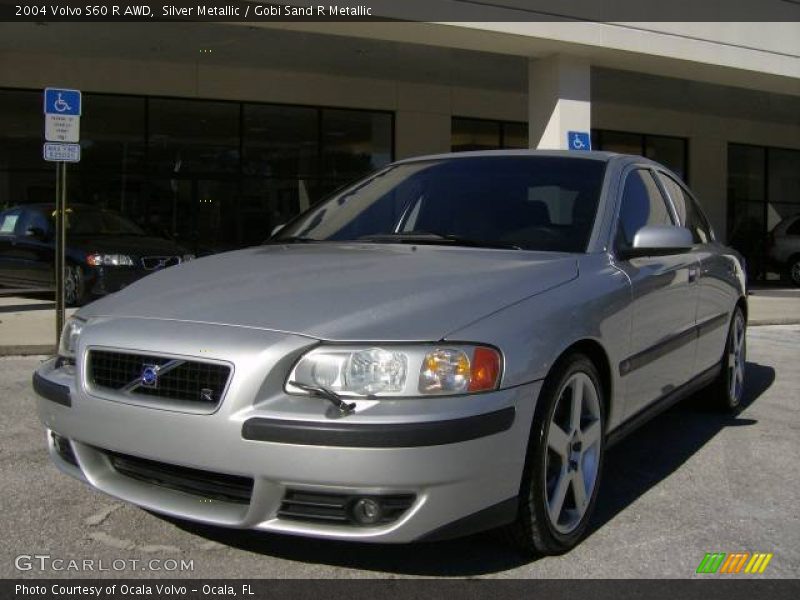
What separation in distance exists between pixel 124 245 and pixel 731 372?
8.18 m

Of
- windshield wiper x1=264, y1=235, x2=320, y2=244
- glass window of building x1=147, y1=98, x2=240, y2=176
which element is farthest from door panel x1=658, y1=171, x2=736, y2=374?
glass window of building x1=147, y1=98, x2=240, y2=176

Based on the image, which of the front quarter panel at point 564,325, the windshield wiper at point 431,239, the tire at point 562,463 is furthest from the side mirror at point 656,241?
the tire at point 562,463

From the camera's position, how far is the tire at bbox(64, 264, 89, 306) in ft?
35.3

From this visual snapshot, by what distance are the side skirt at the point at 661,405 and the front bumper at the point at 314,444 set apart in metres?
1.03

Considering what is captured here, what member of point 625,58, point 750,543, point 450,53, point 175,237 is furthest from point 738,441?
point 175,237

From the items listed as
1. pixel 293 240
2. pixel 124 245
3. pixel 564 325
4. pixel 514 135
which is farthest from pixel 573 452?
pixel 514 135

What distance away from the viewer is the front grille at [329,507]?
2596mm

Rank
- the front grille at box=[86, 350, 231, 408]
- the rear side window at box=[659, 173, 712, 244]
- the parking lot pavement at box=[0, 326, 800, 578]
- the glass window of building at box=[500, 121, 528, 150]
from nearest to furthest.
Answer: the front grille at box=[86, 350, 231, 408], the parking lot pavement at box=[0, 326, 800, 578], the rear side window at box=[659, 173, 712, 244], the glass window of building at box=[500, 121, 528, 150]

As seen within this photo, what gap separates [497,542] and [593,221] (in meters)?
1.51

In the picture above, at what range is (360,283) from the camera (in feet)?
10.1

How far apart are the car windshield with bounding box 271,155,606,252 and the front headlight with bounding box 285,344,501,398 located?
3.88 ft

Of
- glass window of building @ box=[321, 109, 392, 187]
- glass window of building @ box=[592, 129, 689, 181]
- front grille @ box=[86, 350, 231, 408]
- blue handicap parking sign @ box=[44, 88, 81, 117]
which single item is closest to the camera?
front grille @ box=[86, 350, 231, 408]

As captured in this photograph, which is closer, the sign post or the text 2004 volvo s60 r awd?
the text 2004 volvo s60 r awd

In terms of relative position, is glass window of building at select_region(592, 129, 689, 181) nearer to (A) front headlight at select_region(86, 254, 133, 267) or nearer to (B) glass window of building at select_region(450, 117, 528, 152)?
(B) glass window of building at select_region(450, 117, 528, 152)
